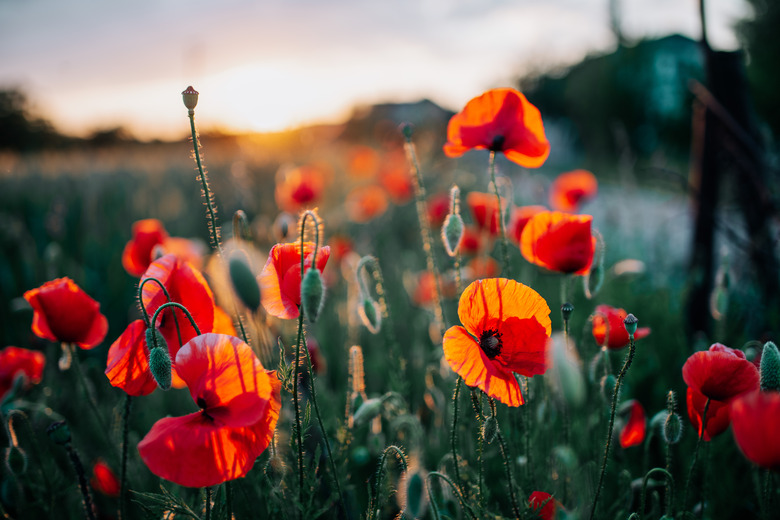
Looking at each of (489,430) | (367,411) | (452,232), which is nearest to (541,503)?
(489,430)

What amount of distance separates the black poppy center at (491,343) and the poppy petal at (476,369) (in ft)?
0.44

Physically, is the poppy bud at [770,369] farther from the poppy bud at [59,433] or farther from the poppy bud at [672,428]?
the poppy bud at [59,433]

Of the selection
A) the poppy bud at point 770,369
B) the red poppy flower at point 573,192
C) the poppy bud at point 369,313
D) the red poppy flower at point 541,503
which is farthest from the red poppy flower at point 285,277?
the red poppy flower at point 573,192

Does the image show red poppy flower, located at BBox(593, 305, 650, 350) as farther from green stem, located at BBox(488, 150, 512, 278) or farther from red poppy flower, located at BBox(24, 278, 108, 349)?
red poppy flower, located at BBox(24, 278, 108, 349)

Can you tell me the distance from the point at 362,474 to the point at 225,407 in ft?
4.10

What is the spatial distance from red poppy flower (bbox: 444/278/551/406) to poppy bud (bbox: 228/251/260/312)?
417 mm

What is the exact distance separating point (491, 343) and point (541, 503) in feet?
1.27

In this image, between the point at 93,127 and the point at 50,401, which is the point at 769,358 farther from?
the point at 93,127

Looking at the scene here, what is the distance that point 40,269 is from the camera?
349 centimetres

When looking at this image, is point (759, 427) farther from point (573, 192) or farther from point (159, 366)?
point (573, 192)

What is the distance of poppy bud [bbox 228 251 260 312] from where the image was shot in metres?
0.93

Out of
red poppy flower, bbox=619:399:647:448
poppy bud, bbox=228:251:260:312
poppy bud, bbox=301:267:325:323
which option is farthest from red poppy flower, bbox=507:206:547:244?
poppy bud, bbox=228:251:260:312

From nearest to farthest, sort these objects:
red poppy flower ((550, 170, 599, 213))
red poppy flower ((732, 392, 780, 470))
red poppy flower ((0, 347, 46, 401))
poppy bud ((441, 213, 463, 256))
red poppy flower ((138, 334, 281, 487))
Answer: red poppy flower ((732, 392, 780, 470))
red poppy flower ((138, 334, 281, 487))
poppy bud ((441, 213, 463, 256))
red poppy flower ((0, 347, 46, 401))
red poppy flower ((550, 170, 599, 213))

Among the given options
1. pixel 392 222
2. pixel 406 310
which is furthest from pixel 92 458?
pixel 392 222
